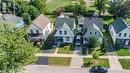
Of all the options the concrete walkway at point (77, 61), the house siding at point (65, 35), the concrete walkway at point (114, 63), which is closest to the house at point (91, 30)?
the house siding at point (65, 35)

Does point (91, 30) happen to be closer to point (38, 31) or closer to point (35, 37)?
point (38, 31)

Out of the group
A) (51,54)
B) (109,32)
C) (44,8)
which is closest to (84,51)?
(51,54)

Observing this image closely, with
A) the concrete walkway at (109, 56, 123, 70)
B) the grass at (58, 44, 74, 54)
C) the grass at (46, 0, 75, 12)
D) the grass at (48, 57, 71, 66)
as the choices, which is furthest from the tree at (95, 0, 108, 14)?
the grass at (48, 57, 71, 66)

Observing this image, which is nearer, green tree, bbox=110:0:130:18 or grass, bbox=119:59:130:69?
grass, bbox=119:59:130:69

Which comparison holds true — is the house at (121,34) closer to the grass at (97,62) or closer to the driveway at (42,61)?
the grass at (97,62)

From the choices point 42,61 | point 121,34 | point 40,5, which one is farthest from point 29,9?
point 121,34

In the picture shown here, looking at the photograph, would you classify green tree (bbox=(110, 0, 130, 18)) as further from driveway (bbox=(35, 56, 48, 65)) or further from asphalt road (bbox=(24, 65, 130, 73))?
driveway (bbox=(35, 56, 48, 65))

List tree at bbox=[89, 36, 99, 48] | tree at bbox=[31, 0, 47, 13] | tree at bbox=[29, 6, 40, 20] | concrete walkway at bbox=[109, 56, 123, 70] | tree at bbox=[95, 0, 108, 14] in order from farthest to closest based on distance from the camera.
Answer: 1. tree at bbox=[95, 0, 108, 14]
2. tree at bbox=[31, 0, 47, 13]
3. tree at bbox=[29, 6, 40, 20]
4. tree at bbox=[89, 36, 99, 48]
5. concrete walkway at bbox=[109, 56, 123, 70]
